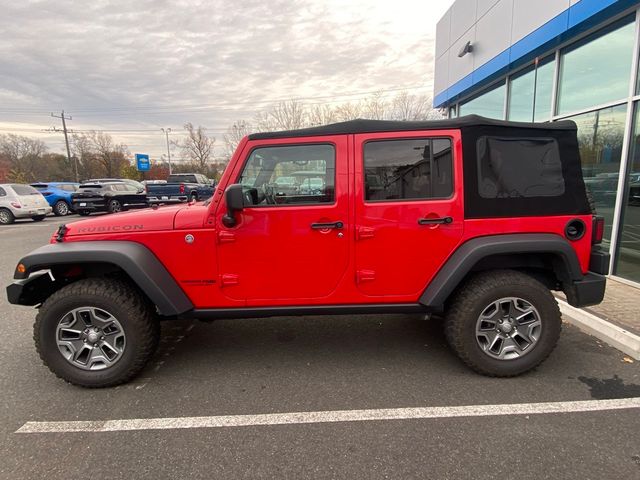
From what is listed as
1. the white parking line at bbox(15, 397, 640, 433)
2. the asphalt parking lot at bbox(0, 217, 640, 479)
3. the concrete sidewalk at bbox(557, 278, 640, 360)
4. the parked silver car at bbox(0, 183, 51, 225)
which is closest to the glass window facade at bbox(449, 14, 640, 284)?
the concrete sidewalk at bbox(557, 278, 640, 360)

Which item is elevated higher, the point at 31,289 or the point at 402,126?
the point at 402,126

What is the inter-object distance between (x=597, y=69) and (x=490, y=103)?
385cm

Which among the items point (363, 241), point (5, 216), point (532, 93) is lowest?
point (5, 216)

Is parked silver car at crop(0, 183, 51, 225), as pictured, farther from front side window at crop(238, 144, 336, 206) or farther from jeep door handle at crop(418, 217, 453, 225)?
jeep door handle at crop(418, 217, 453, 225)

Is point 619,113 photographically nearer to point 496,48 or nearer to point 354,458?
point 496,48

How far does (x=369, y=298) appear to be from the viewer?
2947mm

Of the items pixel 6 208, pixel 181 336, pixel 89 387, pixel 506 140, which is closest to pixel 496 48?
pixel 506 140

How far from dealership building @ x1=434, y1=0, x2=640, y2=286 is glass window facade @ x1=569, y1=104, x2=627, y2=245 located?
15 millimetres

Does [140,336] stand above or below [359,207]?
below

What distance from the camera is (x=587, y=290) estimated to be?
2.82 meters

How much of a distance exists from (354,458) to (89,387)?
2183mm

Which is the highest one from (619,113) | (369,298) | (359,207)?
(619,113)

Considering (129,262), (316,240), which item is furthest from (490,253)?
(129,262)

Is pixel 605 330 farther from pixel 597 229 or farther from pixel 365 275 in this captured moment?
pixel 365 275
